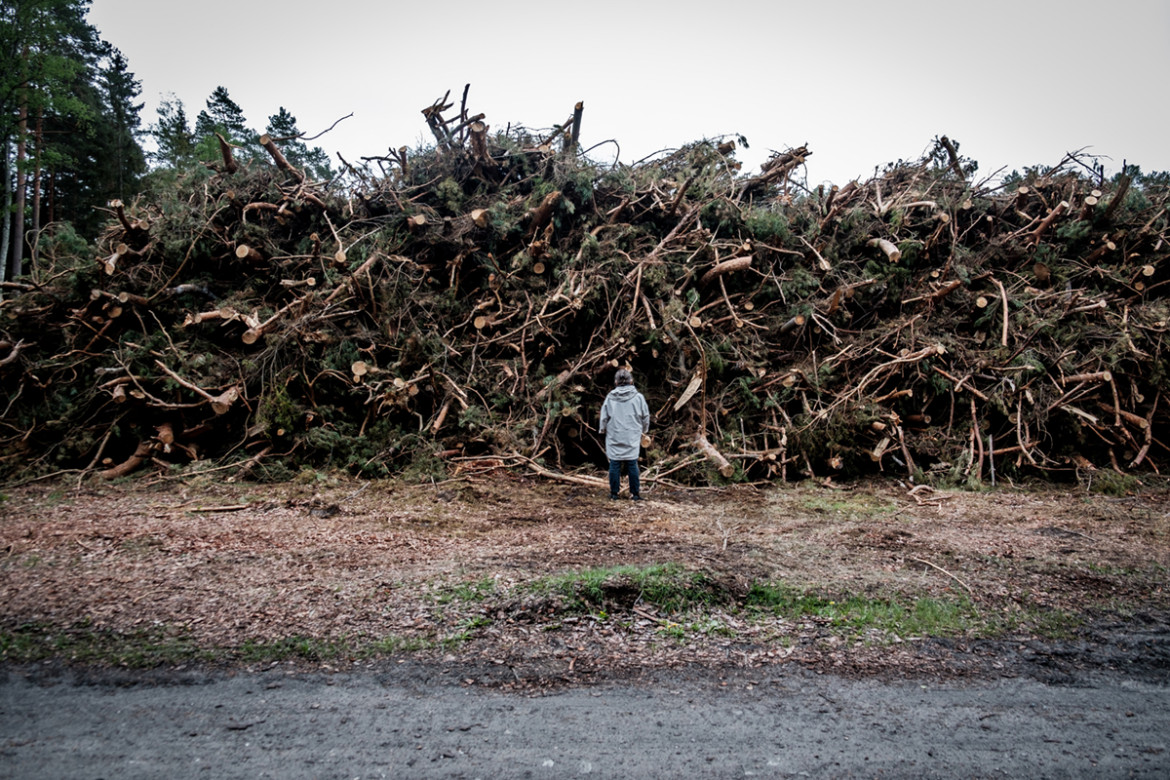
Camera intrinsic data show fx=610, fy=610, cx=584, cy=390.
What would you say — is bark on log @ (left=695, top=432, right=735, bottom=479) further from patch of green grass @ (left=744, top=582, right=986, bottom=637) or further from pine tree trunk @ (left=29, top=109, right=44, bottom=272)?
pine tree trunk @ (left=29, top=109, right=44, bottom=272)

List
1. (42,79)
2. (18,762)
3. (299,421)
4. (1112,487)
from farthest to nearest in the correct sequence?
(42,79)
(299,421)
(1112,487)
(18,762)

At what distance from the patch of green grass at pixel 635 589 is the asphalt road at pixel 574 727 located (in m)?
0.81

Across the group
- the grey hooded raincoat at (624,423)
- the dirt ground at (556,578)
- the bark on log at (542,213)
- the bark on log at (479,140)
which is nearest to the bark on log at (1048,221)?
the dirt ground at (556,578)

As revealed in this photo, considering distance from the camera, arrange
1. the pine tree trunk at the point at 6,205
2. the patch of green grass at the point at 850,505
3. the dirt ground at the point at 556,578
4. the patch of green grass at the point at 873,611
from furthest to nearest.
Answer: the pine tree trunk at the point at 6,205 < the patch of green grass at the point at 850,505 < the patch of green grass at the point at 873,611 < the dirt ground at the point at 556,578

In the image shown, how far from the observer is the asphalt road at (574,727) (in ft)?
7.49

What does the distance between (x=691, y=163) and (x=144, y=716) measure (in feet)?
33.2

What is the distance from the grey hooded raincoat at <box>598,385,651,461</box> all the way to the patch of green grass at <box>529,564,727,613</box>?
2.68m

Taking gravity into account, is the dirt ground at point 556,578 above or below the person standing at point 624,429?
below

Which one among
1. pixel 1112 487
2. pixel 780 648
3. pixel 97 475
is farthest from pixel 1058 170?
pixel 97 475

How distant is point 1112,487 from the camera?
723cm

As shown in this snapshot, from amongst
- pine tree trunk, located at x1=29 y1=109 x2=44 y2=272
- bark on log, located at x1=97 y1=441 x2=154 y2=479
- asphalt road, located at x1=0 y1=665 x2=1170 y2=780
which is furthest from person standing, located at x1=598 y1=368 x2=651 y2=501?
pine tree trunk, located at x1=29 y1=109 x2=44 y2=272

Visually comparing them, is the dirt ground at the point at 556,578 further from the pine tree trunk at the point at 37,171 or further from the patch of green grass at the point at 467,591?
the pine tree trunk at the point at 37,171

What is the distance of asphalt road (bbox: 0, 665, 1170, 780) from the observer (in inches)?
89.9

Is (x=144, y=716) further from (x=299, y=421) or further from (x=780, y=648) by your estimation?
(x=299, y=421)
